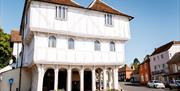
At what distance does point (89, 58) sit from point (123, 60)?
487 centimetres

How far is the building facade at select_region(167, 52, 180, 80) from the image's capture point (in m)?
44.3

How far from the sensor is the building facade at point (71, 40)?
22.8m

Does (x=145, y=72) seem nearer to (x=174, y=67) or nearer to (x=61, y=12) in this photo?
(x=174, y=67)

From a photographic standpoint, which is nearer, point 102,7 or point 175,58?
point 102,7

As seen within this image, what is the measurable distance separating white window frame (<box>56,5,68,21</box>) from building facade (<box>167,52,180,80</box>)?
29.7 m

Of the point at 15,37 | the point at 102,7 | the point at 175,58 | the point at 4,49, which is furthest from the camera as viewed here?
the point at 175,58

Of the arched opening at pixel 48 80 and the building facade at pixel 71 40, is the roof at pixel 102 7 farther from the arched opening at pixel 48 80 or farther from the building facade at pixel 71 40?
the arched opening at pixel 48 80

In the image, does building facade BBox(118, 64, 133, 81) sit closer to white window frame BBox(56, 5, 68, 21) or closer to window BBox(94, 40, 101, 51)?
window BBox(94, 40, 101, 51)

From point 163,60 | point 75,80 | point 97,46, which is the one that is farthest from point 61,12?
point 163,60

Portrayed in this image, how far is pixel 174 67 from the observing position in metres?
45.9

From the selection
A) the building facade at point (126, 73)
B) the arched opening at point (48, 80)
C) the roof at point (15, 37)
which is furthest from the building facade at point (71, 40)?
the building facade at point (126, 73)

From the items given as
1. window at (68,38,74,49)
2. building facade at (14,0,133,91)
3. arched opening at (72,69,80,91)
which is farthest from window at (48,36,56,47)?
arched opening at (72,69,80,91)

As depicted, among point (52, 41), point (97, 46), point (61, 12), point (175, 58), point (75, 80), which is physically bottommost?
point (75, 80)

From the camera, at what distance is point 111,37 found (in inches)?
1049
